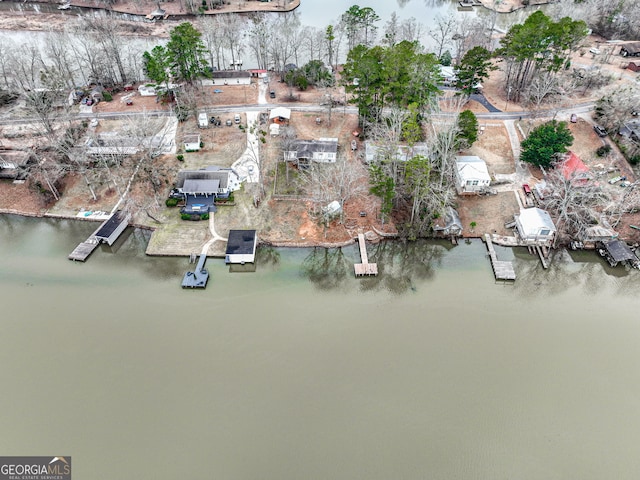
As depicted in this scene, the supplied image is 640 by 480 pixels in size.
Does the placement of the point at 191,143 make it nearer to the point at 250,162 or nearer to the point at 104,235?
the point at 250,162

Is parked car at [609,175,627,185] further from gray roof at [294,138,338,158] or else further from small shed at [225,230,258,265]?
small shed at [225,230,258,265]

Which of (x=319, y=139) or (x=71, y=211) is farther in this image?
(x=319, y=139)

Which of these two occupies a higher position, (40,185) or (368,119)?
(368,119)

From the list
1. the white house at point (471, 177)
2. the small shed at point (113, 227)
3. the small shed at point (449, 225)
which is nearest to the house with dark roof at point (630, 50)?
the white house at point (471, 177)

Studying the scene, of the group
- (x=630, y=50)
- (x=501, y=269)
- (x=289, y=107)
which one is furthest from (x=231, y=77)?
(x=630, y=50)

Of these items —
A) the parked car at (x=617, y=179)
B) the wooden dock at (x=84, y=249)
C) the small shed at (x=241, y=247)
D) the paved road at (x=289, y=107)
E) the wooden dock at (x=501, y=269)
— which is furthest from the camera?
the paved road at (x=289, y=107)

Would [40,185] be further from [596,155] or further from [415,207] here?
[596,155]

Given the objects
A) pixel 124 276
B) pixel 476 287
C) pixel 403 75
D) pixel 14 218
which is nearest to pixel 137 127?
pixel 14 218

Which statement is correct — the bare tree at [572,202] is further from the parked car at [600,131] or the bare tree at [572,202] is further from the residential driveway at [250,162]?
the residential driveway at [250,162]
